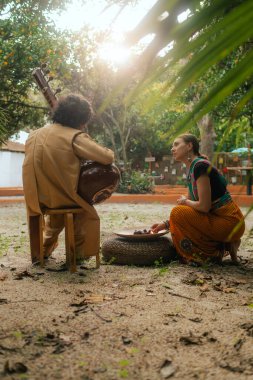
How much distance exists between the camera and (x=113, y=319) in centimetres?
224

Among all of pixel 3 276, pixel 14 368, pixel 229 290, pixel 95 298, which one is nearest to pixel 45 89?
pixel 3 276

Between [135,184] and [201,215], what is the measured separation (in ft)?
32.4

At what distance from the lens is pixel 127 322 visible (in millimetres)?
2186

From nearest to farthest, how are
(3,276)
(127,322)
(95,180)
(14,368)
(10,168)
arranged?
(14,368)
(127,322)
(3,276)
(95,180)
(10,168)

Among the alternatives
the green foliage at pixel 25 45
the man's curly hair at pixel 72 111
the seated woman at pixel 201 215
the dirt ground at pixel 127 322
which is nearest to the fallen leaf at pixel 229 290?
the dirt ground at pixel 127 322

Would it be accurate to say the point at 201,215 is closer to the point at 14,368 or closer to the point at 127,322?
the point at 127,322

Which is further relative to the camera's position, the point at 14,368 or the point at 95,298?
the point at 95,298

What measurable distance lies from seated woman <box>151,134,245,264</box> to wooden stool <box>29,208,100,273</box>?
32.6 inches

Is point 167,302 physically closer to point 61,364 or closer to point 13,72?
point 61,364

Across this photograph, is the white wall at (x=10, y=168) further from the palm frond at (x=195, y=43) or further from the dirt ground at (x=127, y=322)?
the palm frond at (x=195, y=43)

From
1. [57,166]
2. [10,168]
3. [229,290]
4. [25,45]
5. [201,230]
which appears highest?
[25,45]

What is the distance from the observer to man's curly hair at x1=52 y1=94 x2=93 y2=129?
3.57 metres

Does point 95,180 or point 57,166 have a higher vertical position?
point 57,166

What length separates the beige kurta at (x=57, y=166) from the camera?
3.40 m
